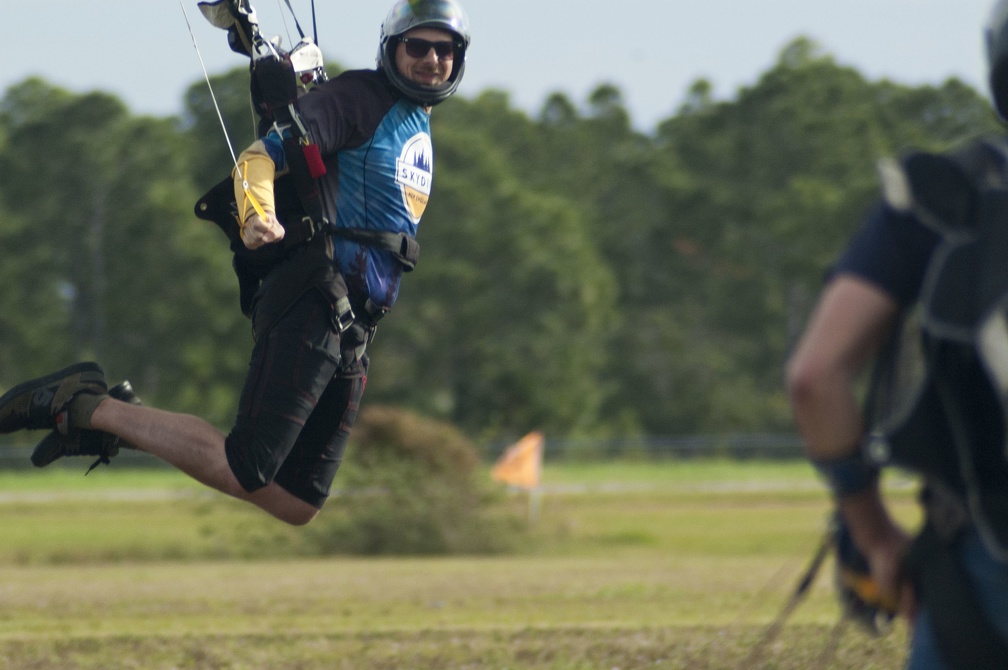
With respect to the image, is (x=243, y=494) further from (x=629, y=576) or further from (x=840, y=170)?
(x=840, y=170)

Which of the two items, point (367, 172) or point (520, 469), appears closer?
point (367, 172)

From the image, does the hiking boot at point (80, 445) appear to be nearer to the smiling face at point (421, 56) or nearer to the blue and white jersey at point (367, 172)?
the blue and white jersey at point (367, 172)

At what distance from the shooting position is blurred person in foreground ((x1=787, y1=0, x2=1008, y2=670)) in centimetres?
274

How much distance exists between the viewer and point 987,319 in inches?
105

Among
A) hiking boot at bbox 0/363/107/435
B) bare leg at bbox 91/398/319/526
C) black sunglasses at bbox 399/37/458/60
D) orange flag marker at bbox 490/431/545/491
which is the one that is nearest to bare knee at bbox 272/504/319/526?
bare leg at bbox 91/398/319/526

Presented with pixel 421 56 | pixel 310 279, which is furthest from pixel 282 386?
pixel 421 56

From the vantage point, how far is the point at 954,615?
9.18ft

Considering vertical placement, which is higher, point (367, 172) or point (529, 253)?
point (367, 172)

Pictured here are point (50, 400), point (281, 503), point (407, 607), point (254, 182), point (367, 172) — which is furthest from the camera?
point (407, 607)

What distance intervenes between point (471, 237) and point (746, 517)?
39006mm

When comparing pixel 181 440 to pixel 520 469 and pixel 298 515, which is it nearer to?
pixel 298 515

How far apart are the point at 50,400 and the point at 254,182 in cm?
132

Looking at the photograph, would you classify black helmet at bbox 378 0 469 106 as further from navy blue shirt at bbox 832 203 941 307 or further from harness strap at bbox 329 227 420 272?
navy blue shirt at bbox 832 203 941 307

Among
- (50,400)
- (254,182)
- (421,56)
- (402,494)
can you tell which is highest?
(421,56)
